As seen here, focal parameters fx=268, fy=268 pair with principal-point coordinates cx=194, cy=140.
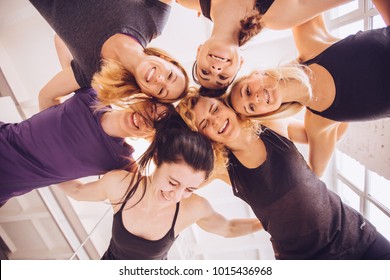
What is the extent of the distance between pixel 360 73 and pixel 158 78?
1.75ft

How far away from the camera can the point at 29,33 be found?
0.80 metres

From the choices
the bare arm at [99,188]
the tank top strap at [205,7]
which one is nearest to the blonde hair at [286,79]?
the tank top strap at [205,7]

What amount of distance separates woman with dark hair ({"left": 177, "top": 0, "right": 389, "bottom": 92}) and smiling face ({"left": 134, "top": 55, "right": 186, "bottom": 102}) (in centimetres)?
7

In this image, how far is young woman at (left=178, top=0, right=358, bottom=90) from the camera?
0.71 meters

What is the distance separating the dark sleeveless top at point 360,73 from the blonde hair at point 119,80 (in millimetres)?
411

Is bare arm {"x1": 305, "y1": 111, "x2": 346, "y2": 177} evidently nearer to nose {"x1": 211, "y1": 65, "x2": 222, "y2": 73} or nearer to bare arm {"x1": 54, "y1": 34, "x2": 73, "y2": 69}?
nose {"x1": 211, "y1": 65, "x2": 222, "y2": 73}

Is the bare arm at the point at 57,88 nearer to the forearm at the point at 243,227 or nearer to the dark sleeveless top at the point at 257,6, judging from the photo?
the dark sleeveless top at the point at 257,6

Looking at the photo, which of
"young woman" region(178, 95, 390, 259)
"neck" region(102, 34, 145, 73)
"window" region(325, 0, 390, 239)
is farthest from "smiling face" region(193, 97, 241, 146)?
"window" region(325, 0, 390, 239)

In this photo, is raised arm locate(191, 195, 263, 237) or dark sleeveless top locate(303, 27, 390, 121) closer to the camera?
dark sleeveless top locate(303, 27, 390, 121)

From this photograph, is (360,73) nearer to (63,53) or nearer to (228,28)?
(228,28)

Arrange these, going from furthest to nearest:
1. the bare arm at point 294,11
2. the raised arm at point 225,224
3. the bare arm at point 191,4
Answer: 1. the raised arm at point 225,224
2. the bare arm at point 191,4
3. the bare arm at point 294,11

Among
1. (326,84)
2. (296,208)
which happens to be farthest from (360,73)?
(296,208)

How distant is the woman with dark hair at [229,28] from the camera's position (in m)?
0.70

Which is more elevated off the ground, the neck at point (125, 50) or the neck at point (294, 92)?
the neck at point (125, 50)
